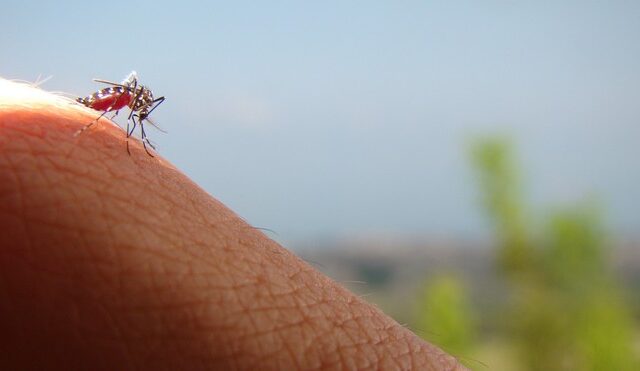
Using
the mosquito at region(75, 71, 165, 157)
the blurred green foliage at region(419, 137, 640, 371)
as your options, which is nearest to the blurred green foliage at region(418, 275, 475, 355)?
the blurred green foliage at region(419, 137, 640, 371)

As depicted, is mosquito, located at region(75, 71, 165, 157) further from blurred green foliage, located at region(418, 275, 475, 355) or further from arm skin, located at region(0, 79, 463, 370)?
blurred green foliage, located at region(418, 275, 475, 355)

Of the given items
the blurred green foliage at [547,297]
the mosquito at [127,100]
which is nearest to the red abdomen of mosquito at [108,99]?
the mosquito at [127,100]

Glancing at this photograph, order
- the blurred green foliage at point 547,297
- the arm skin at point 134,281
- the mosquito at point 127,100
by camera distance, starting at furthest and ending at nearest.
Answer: the blurred green foliage at point 547,297
the mosquito at point 127,100
the arm skin at point 134,281

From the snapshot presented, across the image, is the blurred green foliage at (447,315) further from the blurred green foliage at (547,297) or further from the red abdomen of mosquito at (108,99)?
the red abdomen of mosquito at (108,99)

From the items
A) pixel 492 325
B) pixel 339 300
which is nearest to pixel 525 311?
pixel 492 325

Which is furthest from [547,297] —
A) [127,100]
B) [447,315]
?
[127,100]

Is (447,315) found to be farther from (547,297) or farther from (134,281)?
(134,281)
